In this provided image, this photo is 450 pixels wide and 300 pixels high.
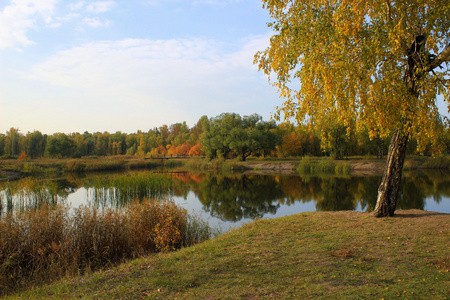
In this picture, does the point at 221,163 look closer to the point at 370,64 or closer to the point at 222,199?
the point at 222,199

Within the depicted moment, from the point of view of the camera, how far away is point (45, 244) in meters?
7.05

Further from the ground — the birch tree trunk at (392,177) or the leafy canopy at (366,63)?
the leafy canopy at (366,63)

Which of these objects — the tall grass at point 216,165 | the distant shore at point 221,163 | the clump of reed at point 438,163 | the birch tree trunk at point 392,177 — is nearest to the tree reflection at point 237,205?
the birch tree trunk at point 392,177

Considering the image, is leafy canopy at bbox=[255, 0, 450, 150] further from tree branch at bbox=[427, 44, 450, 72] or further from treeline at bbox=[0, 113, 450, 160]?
treeline at bbox=[0, 113, 450, 160]

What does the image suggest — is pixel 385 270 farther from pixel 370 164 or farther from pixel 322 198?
pixel 370 164

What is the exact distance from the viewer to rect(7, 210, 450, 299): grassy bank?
13.4 ft

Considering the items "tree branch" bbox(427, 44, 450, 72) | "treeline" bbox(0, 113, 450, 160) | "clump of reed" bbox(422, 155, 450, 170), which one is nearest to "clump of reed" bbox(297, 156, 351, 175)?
"treeline" bbox(0, 113, 450, 160)

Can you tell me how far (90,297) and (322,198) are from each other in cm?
1535

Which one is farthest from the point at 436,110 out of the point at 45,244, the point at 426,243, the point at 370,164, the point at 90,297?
the point at 370,164

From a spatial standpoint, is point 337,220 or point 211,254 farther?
point 337,220

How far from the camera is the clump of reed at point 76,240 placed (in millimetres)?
6297

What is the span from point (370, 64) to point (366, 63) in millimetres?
113

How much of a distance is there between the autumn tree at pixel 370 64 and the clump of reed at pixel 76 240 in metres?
4.40

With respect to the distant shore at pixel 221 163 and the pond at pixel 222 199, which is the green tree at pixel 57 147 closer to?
the distant shore at pixel 221 163
